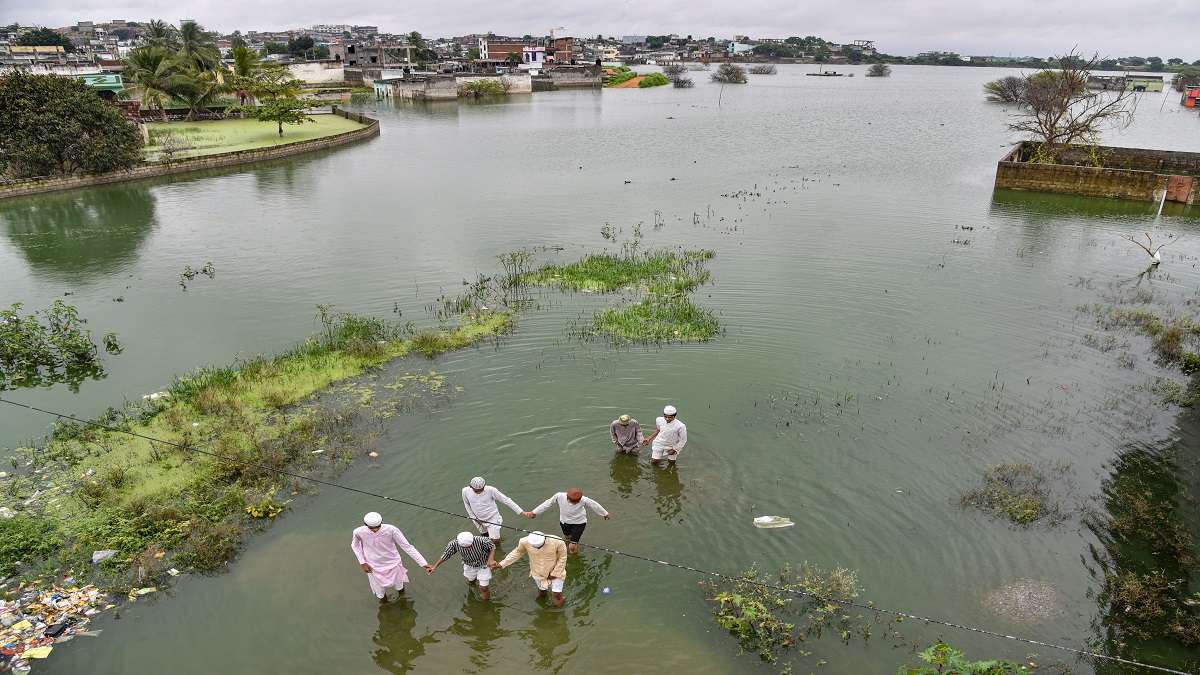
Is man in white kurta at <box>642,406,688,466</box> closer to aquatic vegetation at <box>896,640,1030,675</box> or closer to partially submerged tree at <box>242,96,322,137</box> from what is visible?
aquatic vegetation at <box>896,640,1030,675</box>

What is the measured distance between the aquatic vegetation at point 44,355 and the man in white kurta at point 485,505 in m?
12.3

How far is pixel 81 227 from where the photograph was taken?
1227 inches

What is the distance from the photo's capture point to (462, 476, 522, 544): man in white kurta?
997 centimetres

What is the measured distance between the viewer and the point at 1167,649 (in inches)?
345

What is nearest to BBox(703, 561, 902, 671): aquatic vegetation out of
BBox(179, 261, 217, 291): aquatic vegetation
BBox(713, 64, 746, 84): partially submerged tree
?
BBox(179, 261, 217, 291): aquatic vegetation

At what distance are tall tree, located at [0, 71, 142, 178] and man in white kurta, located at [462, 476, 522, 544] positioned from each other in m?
38.7

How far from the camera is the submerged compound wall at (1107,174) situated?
33.8 metres

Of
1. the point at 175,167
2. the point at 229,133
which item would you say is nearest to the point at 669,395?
the point at 175,167

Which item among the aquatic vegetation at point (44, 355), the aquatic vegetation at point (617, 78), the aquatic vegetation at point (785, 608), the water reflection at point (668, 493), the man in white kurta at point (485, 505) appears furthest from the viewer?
the aquatic vegetation at point (617, 78)

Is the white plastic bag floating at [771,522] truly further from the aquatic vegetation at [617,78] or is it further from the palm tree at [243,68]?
the aquatic vegetation at [617,78]

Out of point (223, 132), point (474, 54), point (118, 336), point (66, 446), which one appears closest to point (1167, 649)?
point (66, 446)

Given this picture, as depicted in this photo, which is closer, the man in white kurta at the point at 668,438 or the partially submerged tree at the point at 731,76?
the man in white kurta at the point at 668,438

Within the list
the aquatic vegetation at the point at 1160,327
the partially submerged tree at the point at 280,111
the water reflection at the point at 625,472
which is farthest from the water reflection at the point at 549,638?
the partially submerged tree at the point at 280,111

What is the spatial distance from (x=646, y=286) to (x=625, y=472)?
10.5m
